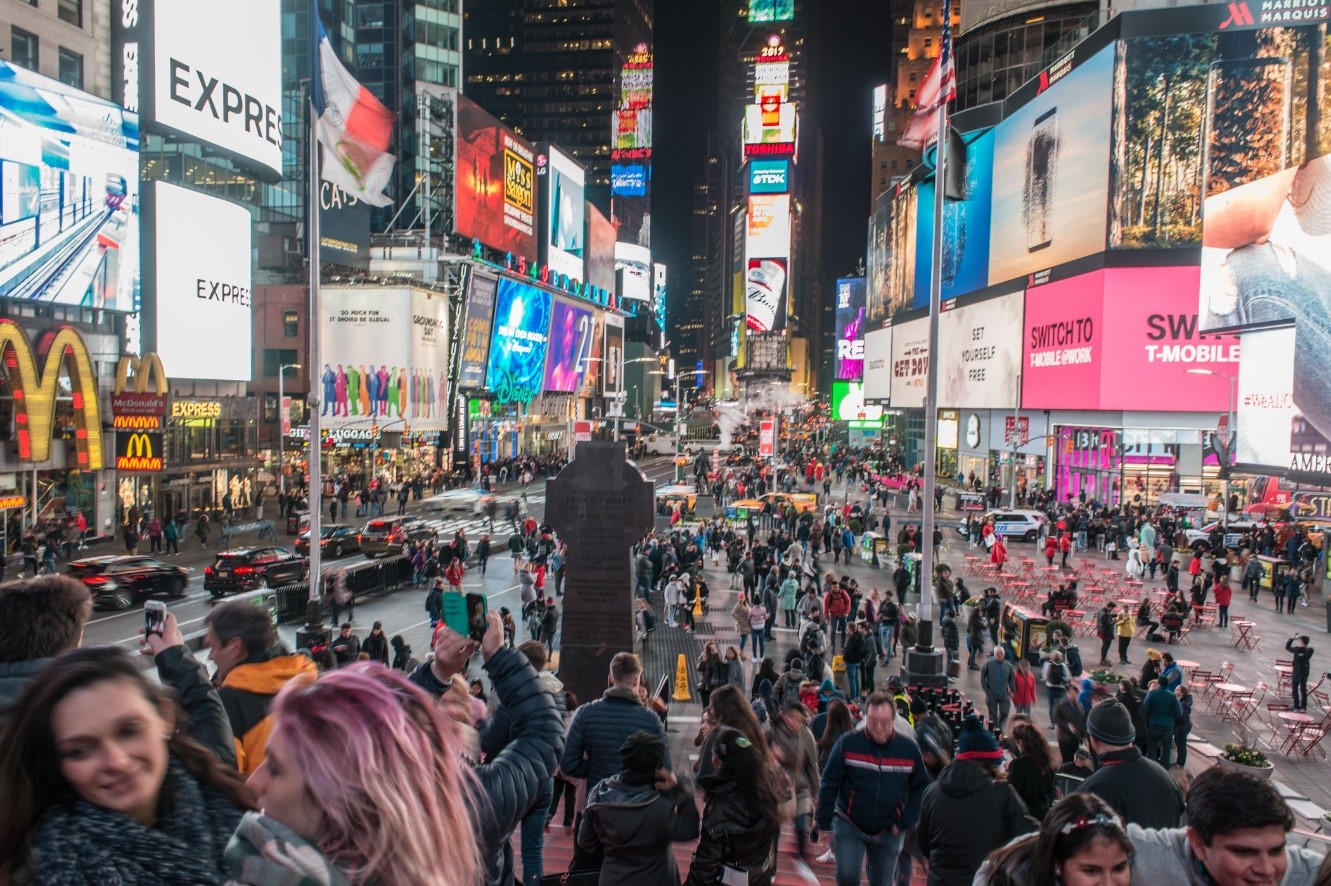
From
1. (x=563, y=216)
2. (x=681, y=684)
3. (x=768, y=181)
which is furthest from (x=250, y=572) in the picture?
(x=768, y=181)

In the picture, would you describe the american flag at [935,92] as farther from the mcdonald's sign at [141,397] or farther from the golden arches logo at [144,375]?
the golden arches logo at [144,375]

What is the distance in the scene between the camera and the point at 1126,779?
4742 mm

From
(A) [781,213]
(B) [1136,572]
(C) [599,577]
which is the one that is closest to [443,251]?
(B) [1136,572]

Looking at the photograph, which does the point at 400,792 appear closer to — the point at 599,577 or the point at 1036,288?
the point at 599,577

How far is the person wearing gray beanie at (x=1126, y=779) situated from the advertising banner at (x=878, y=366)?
268ft

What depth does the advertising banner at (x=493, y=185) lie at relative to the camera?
207ft

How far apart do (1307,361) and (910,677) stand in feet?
60.7

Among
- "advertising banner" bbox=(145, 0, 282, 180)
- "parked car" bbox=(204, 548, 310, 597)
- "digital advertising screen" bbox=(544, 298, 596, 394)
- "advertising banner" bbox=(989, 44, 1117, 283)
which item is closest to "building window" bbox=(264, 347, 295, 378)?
"advertising banner" bbox=(145, 0, 282, 180)

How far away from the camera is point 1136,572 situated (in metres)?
28.4

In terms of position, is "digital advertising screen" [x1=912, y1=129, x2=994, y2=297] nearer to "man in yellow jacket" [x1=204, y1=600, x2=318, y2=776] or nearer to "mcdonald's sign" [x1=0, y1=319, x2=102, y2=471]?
"mcdonald's sign" [x1=0, y1=319, x2=102, y2=471]

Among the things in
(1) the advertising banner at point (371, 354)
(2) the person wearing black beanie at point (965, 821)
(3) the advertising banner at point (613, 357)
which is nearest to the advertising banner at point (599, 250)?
(3) the advertising banner at point (613, 357)

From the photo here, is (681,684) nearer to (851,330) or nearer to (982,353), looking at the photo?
(982,353)

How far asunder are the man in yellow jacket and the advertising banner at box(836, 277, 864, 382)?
108 meters

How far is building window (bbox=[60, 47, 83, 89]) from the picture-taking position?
34.1m
